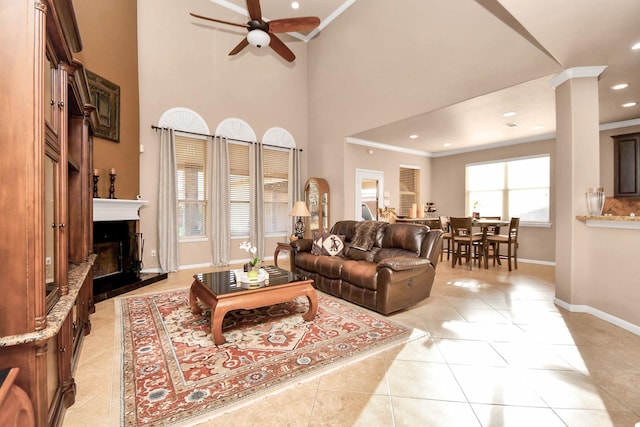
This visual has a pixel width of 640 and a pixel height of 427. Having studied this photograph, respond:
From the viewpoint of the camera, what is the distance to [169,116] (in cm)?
534

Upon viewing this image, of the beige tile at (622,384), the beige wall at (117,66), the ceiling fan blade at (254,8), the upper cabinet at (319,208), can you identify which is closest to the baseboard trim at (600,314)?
the beige tile at (622,384)

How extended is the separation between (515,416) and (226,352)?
1.97 metres

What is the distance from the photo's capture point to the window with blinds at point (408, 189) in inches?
302

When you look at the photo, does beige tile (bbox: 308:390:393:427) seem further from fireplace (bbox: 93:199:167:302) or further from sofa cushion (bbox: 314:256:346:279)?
fireplace (bbox: 93:199:167:302)

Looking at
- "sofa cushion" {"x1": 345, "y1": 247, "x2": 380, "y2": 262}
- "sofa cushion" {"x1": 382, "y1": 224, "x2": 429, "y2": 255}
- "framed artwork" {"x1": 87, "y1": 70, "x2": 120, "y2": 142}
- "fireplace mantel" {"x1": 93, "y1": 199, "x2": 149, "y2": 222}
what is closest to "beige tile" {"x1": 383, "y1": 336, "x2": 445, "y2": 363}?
"sofa cushion" {"x1": 382, "y1": 224, "x2": 429, "y2": 255}

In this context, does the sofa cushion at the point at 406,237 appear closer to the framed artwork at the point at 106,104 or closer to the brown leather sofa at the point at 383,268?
the brown leather sofa at the point at 383,268

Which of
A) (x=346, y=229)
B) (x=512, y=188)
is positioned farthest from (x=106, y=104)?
(x=512, y=188)

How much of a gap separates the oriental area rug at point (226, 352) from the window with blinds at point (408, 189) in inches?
193

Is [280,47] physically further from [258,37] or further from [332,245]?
[332,245]

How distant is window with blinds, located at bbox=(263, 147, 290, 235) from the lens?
6602 mm

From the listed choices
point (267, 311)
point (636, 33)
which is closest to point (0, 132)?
point (267, 311)

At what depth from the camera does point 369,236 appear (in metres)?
4.09

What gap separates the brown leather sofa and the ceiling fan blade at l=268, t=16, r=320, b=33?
10.2 feet

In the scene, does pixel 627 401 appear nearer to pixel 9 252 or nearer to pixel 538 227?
pixel 9 252
